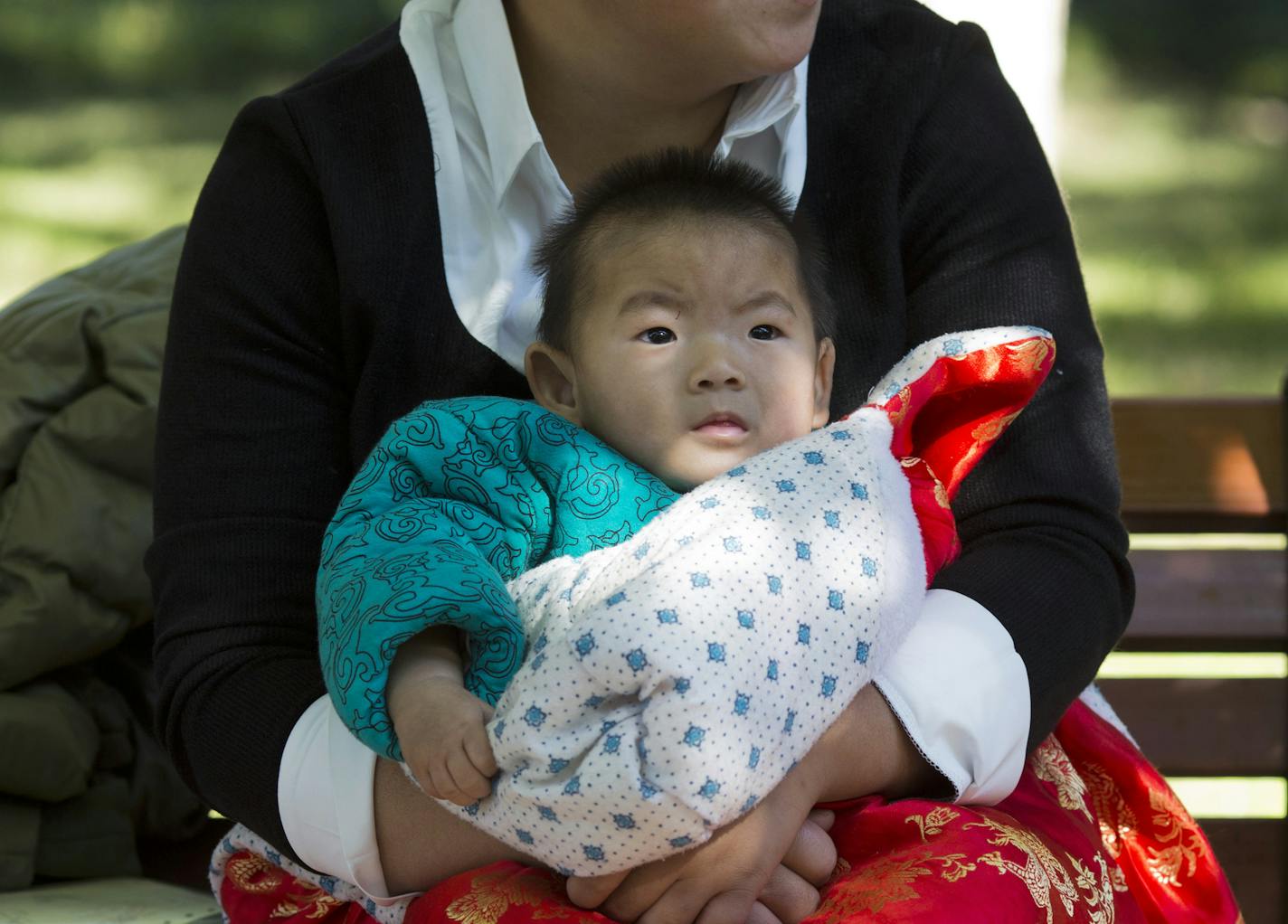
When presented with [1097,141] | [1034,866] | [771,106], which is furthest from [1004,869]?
[1097,141]

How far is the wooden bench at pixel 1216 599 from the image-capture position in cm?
269

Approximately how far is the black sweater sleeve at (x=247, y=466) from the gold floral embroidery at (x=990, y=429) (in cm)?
75

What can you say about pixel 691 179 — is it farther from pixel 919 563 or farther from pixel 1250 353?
pixel 1250 353

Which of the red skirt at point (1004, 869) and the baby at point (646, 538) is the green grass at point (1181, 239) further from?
the baby at point (646, 538)

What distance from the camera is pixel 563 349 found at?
194 cm

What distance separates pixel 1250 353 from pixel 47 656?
424cm

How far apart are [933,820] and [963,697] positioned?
0.15 m

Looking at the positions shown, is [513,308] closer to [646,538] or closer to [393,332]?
[393,332]

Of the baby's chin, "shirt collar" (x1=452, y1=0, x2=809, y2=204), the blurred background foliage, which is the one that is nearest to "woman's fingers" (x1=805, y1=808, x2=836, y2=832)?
the baby's chin

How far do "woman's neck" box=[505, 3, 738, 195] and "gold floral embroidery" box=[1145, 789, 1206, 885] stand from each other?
974 mm

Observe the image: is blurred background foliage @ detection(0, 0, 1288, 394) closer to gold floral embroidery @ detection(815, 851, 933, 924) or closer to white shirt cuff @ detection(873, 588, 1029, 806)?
white shirt cuff @ detection(873, 588, 1029, 806)

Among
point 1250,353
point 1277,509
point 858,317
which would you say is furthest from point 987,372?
point 1250,353

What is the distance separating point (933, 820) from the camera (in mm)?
1636

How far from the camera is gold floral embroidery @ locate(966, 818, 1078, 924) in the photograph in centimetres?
158
